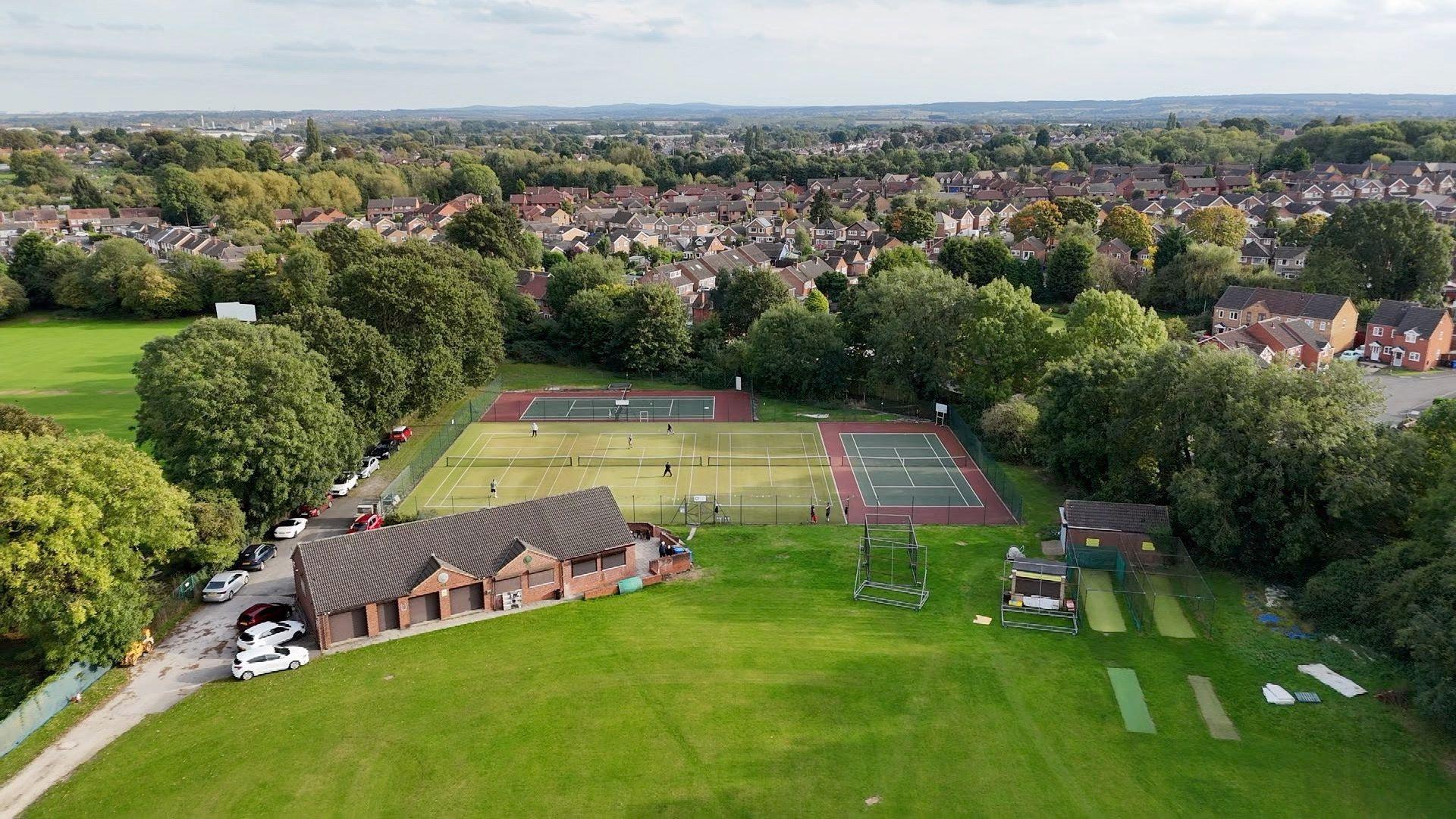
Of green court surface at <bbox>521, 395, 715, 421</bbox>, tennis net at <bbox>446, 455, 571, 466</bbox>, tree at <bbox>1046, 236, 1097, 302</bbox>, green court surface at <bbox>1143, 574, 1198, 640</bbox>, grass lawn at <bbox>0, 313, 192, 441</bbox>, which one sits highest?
tree at <bbox>1046, 236, 1097, 302</bbox>

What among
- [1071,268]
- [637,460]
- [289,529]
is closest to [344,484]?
[289,529]

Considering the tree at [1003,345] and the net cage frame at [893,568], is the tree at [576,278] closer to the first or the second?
the tree at [1003,345]

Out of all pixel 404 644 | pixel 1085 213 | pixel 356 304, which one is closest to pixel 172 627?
pixel 404 644

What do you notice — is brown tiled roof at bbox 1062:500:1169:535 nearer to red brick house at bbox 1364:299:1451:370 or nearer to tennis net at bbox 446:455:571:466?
tennis net at bbox 446:455:571:466

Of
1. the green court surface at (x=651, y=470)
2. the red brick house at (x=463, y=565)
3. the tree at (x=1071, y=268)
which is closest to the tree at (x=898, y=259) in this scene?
the tree at (x=1071, y=268)

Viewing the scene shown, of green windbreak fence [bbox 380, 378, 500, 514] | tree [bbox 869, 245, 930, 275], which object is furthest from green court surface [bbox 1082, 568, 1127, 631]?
tree [bbox 869, 245, 930, 275]

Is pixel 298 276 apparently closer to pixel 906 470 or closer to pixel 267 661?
pixel 906 470

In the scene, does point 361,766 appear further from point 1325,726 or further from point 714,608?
point 1325,726
